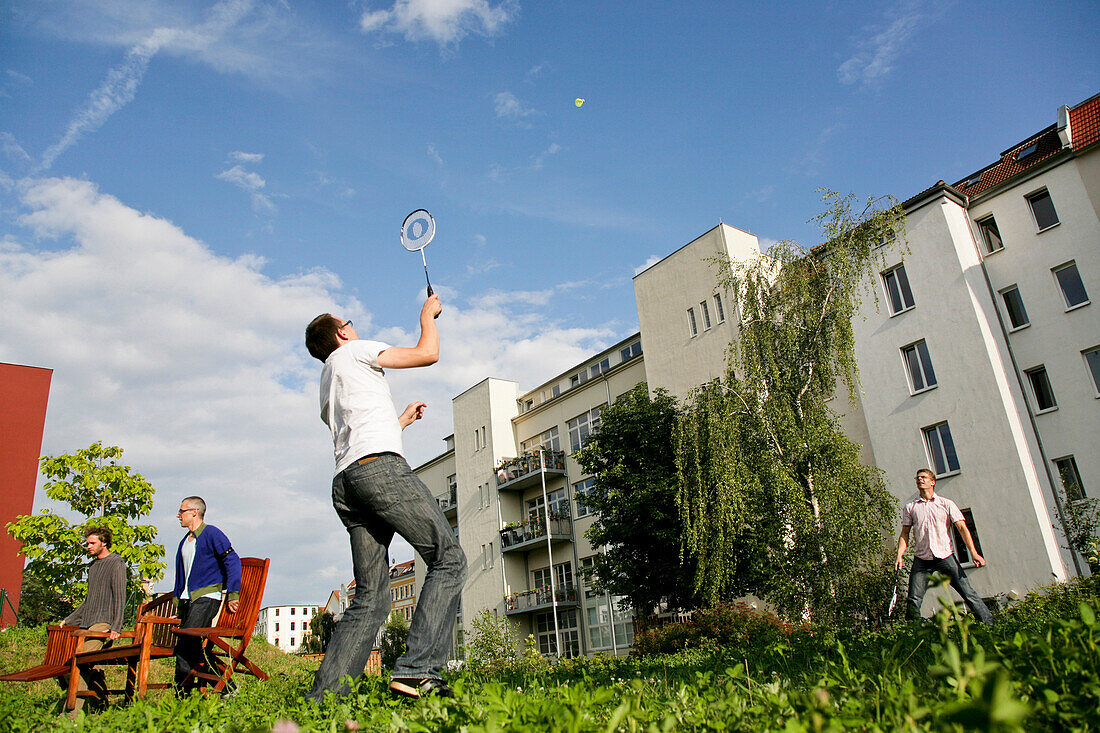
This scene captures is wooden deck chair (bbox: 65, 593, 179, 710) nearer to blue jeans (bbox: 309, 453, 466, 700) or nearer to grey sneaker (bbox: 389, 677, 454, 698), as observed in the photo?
blue jeans (bbox: 309, 453, 466, 700)

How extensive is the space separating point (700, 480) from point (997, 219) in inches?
619

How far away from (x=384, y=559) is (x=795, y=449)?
Result: 15.5m

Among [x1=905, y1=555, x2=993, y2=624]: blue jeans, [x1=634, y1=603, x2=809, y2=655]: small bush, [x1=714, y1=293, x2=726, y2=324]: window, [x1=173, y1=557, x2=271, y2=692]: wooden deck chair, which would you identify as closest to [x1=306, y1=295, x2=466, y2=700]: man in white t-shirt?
[x1=173, y1=557, x2=271, y2=692]: wooden deck chair

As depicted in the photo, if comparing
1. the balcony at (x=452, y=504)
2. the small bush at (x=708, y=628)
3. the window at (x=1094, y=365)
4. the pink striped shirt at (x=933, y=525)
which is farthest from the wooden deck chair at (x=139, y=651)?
the balcony at (x=452, y=504)

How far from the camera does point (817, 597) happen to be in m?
16.8

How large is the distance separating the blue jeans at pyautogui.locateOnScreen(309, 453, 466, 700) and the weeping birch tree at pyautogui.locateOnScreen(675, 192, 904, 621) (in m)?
15.0

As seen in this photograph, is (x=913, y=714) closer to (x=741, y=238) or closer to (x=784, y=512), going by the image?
(x=784, y=512)

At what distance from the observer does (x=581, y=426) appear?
40.5m

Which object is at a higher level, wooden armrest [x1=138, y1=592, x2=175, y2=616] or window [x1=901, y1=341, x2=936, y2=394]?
window [x1=901, y1=341, x2=936, y2=394]

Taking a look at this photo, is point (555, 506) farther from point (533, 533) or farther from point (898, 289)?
point (898, 289)

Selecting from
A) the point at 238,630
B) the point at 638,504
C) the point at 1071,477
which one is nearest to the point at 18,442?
the point at 638,504

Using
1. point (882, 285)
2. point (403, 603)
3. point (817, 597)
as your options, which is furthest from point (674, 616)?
point (403, 603)

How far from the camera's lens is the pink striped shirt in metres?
7.91

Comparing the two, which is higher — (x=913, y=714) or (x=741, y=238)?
(x=741, y=238)
